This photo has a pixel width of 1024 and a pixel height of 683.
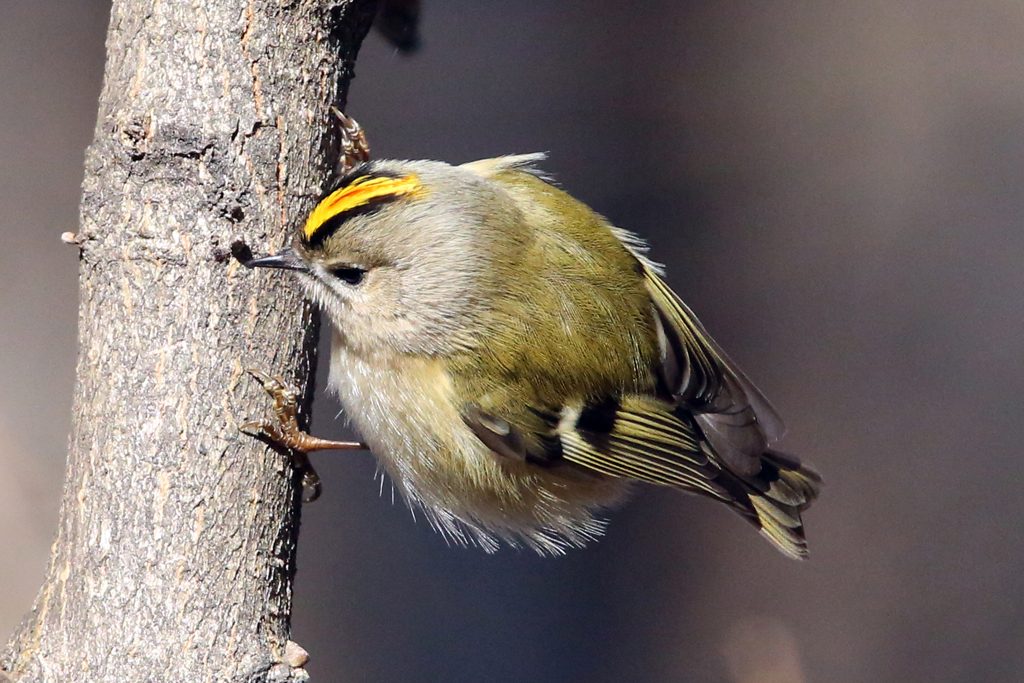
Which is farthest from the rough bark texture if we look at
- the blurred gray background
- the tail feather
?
the blurred gray background

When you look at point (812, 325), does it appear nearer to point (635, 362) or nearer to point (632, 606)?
point (632, 606)

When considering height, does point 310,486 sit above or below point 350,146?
below

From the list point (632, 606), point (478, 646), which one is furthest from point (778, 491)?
point (478, 646)

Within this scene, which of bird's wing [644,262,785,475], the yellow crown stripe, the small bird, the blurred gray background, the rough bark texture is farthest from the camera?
the blurred gray background

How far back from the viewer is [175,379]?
1.14 meters

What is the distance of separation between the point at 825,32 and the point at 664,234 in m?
0.59

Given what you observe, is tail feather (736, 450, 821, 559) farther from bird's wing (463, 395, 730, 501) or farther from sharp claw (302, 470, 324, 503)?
sharp claw (302, 470, 324, 503)

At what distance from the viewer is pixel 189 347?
1.14 m

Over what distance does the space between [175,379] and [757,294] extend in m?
1.58

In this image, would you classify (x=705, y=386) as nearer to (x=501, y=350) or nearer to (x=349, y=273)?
(x=501, y=350)

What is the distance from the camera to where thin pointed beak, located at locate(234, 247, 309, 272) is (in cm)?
117

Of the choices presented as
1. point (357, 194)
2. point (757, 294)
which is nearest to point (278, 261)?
point (357, 194)

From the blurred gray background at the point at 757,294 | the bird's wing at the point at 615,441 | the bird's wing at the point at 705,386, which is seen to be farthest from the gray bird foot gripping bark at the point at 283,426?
the blurred gray background at the point at 757,294

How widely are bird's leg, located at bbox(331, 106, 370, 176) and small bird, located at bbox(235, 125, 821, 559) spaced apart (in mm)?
45
